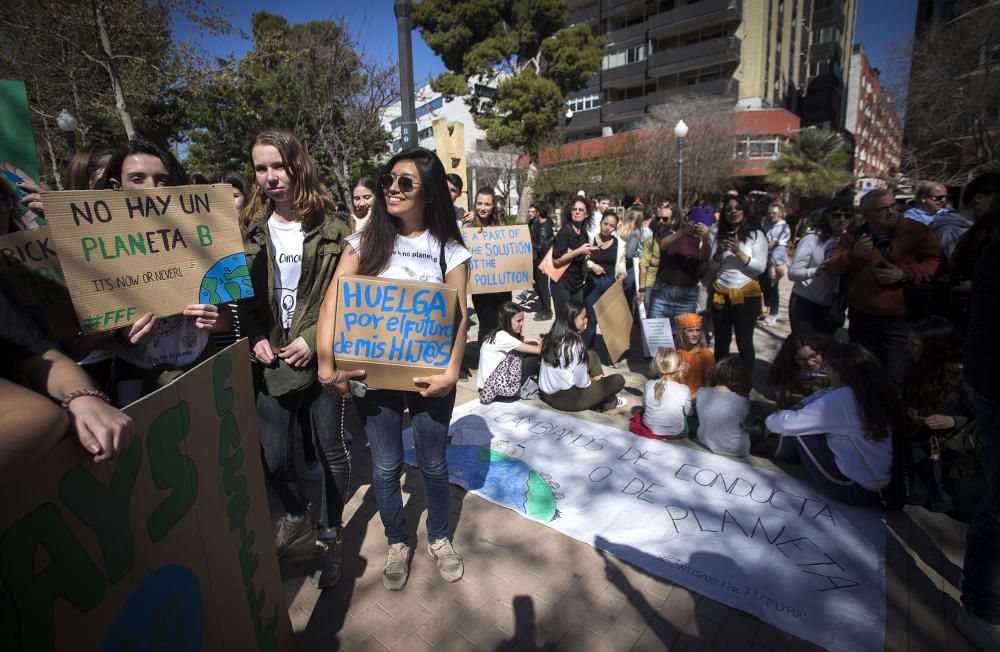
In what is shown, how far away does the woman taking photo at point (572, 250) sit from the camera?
5715 mm

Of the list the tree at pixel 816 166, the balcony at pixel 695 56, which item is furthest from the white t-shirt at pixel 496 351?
the balcony at pixel 695 56

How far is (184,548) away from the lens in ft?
4.44

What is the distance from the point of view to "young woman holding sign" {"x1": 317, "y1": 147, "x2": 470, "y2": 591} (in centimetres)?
211

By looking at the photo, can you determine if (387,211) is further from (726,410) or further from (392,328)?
(726,410)

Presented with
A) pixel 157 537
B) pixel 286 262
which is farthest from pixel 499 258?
pixel 157 537

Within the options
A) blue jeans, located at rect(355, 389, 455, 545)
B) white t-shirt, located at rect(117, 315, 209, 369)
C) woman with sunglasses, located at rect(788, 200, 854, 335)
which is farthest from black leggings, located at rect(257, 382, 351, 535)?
woman with sunglasses, located at rect(788, 200, 854, 335)

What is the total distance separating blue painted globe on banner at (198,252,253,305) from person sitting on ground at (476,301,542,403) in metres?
2.94

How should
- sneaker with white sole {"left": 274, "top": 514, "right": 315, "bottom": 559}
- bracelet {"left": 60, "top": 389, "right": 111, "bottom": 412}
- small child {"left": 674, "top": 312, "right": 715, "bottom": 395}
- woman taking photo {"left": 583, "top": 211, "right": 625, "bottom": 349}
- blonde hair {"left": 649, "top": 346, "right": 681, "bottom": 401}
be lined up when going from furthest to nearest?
woman taking photo {"left": 583, "top": 211, "right": 625, "bottom": 349}, small child {"left": 674, "top": 312, "right": 715, "bottom": 395}, blonde hair {"left": 649, "top": 346, "right": 681, "bottom": 401}, sneaker with white sole {"left": 274, "top": 514, "right": 315, "bottom": 559}, bracelet {"left": 60, "top": 389, "right": 111, "bottom": 412}

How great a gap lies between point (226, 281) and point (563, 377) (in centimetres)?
305

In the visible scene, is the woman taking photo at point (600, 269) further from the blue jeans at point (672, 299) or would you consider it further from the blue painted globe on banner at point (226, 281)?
the blue painted globe on banner at point (226, 281)

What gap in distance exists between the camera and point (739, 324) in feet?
15.3

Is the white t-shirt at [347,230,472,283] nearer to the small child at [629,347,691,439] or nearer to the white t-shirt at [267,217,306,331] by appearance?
the white t-shirt at [267,217,306,331]

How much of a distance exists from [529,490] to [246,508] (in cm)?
196

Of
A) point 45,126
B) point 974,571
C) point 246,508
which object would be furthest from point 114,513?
point 45,126
